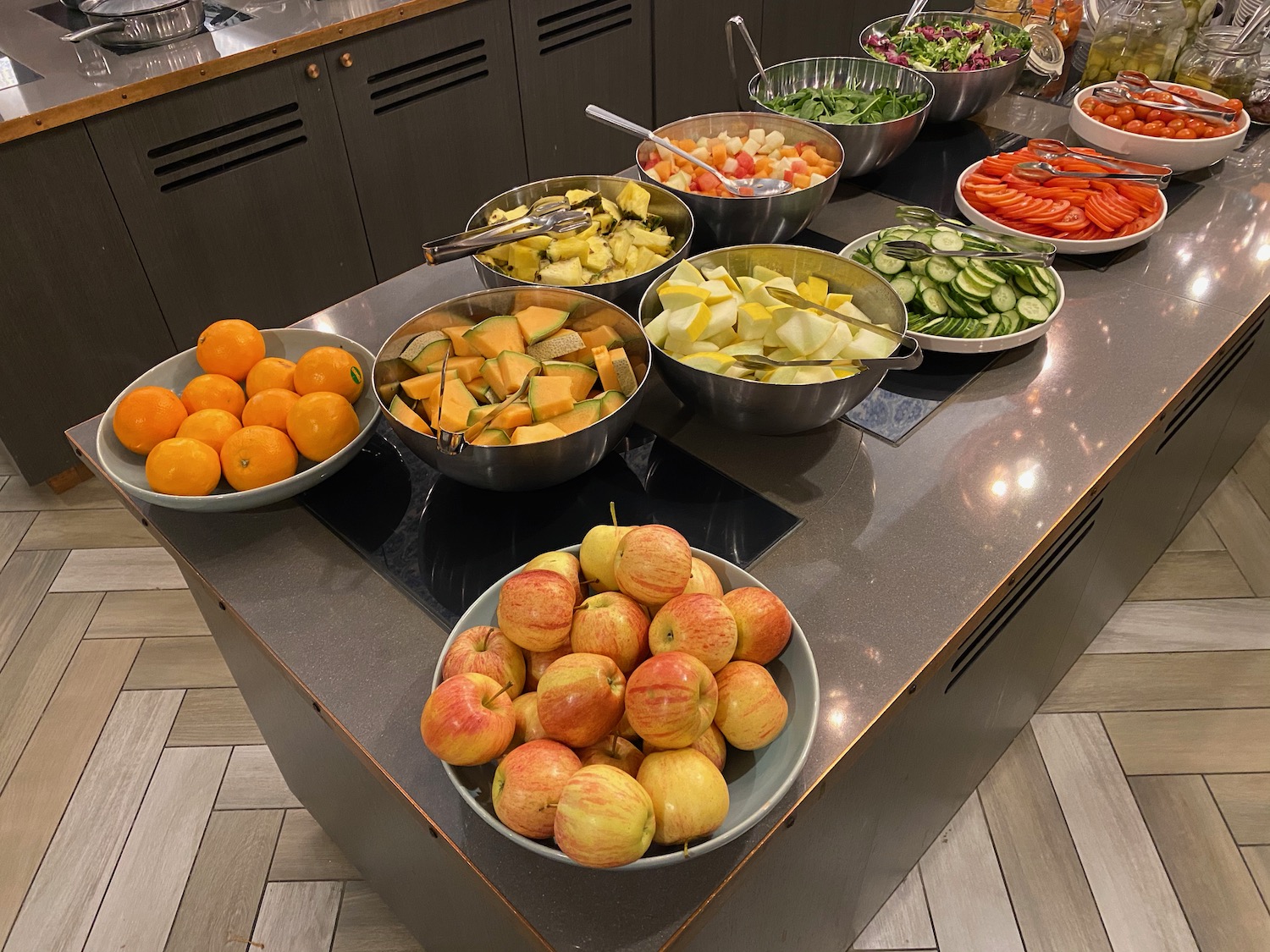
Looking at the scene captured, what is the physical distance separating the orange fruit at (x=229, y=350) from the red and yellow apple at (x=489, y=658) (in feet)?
1.69

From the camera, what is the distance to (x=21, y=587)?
6.65ft

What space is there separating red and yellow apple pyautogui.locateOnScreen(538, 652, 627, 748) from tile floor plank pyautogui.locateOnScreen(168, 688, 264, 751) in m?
1.27

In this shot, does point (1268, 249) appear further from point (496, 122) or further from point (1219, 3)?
point (496, 122)

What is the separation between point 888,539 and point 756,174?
26.7 inches

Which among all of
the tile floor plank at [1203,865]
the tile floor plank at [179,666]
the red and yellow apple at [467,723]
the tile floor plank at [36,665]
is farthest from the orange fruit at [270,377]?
the tile floor plank at [1203,865]

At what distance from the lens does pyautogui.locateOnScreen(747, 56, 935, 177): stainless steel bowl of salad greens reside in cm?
148

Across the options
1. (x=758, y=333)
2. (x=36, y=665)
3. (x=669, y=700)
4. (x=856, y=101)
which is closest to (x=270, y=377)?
(x=758, y=333)

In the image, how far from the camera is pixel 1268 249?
1.40 m

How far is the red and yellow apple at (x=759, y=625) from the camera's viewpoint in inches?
28.8

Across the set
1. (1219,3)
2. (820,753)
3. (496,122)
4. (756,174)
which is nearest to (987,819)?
(820,753)

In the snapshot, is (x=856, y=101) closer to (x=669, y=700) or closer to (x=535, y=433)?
(x=535, y=433)

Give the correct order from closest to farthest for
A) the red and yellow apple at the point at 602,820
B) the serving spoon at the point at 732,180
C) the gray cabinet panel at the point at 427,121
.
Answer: the red and yellow apple at the point at 602,820 < the serving spoon at the point at 732,180 < the gray cabinet panel at the point at 427,121

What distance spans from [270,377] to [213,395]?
0.06 meters

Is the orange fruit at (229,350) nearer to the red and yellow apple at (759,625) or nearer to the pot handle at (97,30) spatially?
the red and yellow apple at (759,625)
